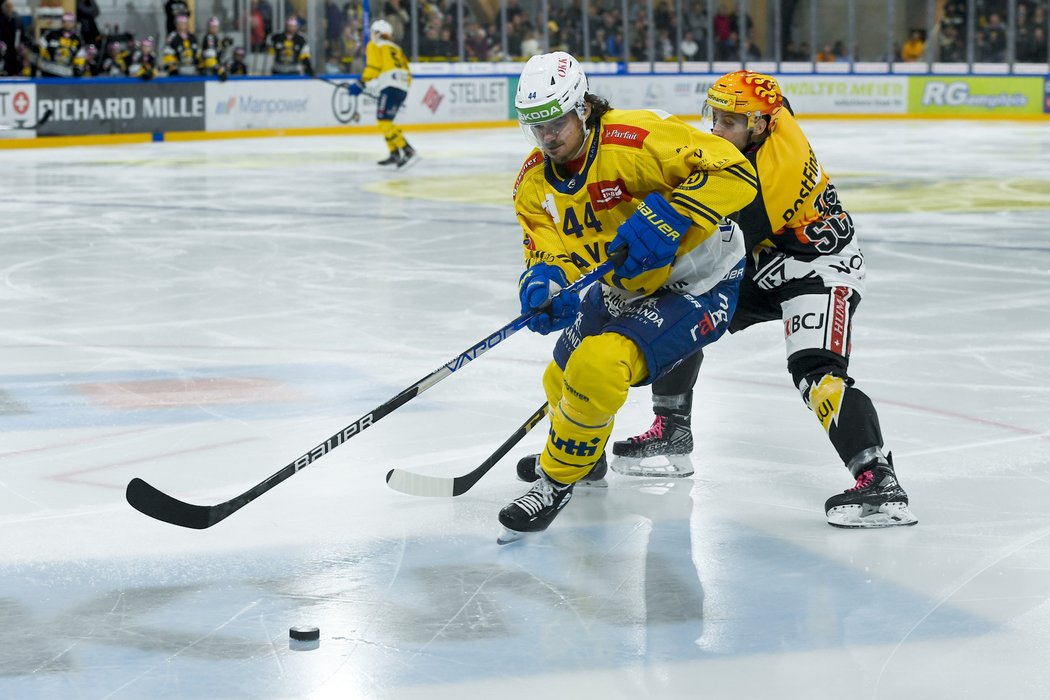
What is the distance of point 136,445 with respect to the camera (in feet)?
13.4

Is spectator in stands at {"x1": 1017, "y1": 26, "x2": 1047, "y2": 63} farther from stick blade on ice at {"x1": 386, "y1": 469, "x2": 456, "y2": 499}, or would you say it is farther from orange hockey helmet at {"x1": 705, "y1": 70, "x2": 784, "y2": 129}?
stick blade on ice at {"x1": 386, "y1": 469, "x2": 456, "y2": 499}

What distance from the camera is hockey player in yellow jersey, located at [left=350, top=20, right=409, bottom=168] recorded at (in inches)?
534

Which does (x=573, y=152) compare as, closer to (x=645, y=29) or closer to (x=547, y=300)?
(x=547, y=300)

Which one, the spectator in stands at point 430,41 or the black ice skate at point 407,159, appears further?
the spectator in stands at point 430,41

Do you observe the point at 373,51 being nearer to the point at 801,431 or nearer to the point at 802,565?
the point at 801,431

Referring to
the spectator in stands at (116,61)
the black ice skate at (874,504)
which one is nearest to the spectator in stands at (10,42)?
the spectator in stands at (116,61)

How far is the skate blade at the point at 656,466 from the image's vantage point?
12.6 feet

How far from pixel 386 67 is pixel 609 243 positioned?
11454mm

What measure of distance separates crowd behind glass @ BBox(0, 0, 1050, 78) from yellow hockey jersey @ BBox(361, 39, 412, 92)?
3.97 meters

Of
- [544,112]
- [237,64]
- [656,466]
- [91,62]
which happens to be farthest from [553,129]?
[237,64]

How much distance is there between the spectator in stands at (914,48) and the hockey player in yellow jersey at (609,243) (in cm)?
2092

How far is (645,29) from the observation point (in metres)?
23.1

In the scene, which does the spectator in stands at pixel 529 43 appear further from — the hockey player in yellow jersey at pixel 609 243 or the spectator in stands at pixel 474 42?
the hockey player in yellow jersey at pixel 609 243

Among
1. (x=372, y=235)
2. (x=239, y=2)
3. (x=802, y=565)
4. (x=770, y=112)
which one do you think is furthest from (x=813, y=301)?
(x=239, y=2)
